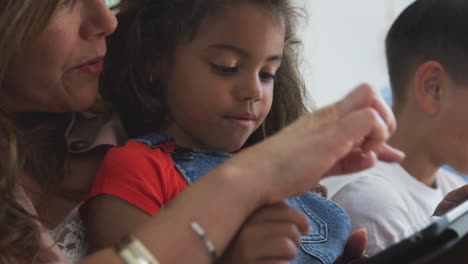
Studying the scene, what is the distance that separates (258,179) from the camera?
0.51m

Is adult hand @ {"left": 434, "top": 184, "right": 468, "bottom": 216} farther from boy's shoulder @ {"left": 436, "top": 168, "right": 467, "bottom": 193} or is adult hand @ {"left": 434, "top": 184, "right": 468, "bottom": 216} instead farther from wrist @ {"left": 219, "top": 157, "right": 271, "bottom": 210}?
wrist @ {"left": 219, "top": 157, "right": 271, "bottom": 210}

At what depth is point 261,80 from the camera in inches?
32.4

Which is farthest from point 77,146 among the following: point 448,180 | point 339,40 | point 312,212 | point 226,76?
point 339,40

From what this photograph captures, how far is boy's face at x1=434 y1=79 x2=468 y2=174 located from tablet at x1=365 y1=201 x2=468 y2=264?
1.58ft

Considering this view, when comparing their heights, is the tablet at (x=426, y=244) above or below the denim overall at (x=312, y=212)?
above

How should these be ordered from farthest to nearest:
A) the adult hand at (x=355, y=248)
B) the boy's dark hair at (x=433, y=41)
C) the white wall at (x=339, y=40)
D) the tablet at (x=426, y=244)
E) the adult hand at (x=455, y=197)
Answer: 1. the white wall at (x=339, y=40)
2. the boy's dark hair at (x=433, y=41)
3. the adult hand at (x=355, y=248)
4. the adult hand at (x=455, y=197)
5. the tablet at (x=426, y=244)

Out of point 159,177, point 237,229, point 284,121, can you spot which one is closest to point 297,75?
point 284,121

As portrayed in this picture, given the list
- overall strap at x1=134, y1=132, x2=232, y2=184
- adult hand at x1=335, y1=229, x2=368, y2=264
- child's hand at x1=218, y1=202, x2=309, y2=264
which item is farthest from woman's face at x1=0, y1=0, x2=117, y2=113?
adult hand at x1=335, y1=229, x2=368, y2=264

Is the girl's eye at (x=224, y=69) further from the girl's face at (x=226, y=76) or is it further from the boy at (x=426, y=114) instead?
the boy at (x=426, y=114)

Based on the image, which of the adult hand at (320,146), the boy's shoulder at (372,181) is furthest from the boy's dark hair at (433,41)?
the adult hand at (320,146)

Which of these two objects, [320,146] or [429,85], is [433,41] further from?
[320,146]

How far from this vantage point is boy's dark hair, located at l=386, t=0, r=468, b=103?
93 cm

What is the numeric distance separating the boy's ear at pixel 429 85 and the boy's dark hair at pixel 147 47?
23 centimetres

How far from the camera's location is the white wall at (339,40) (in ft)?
4.62
